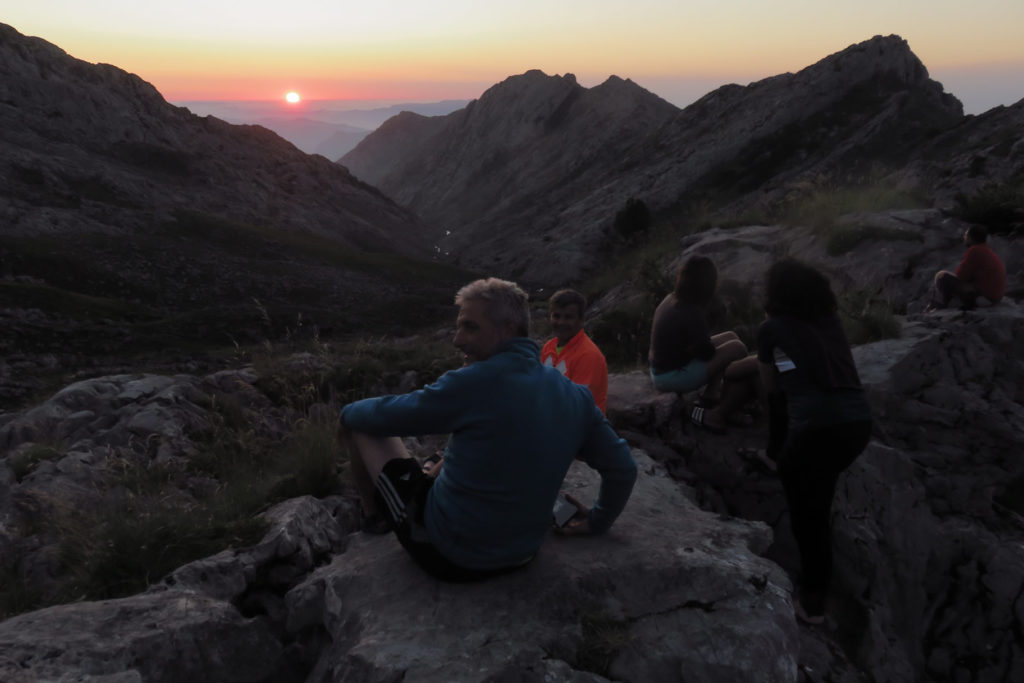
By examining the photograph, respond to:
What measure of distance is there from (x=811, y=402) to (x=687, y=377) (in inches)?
94.1

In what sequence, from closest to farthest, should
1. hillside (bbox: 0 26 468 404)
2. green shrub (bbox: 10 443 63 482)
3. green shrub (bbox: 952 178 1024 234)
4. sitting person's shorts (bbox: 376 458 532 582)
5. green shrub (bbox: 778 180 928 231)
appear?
sitting person's shorts (bbox: 376 458 532 582), green shrub (bbox: 10 443 63 482), green shrub (bbox: 952 178 1024 234), green shrub (bbox: 778 180 928 231), hillside (bbox: 0 26 468 404)

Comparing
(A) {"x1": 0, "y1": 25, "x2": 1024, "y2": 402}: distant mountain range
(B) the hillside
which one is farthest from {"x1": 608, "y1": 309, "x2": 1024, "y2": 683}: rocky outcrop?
(A) {"x1": 0, "y1": 25, "x2": 1024, "y2": 402}: distant mountain range

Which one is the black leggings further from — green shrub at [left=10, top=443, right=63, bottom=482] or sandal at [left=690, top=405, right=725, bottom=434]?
green shrub at [left=10, top=443, right=63, bottom=482]

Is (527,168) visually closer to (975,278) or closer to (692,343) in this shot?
(975,278)

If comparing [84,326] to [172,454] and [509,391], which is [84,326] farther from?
[509,391]

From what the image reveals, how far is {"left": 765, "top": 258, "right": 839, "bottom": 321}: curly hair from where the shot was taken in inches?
166

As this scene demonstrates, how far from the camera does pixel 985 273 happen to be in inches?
327

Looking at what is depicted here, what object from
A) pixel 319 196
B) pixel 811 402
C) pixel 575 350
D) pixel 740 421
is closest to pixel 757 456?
pixel 740 421

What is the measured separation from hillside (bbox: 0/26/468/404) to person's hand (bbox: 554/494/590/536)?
7.70 m

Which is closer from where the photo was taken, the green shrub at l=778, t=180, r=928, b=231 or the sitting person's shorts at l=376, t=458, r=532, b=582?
the sitting person's shorts at l=376, t=458, r=532, b=582

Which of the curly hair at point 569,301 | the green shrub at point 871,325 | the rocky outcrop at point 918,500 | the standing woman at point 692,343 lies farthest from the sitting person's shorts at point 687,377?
the green shrub at point 871,325

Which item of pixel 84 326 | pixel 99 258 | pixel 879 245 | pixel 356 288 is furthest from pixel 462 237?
pixel 879 245

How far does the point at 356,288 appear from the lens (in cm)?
3797

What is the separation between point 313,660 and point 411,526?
3.04 feet
